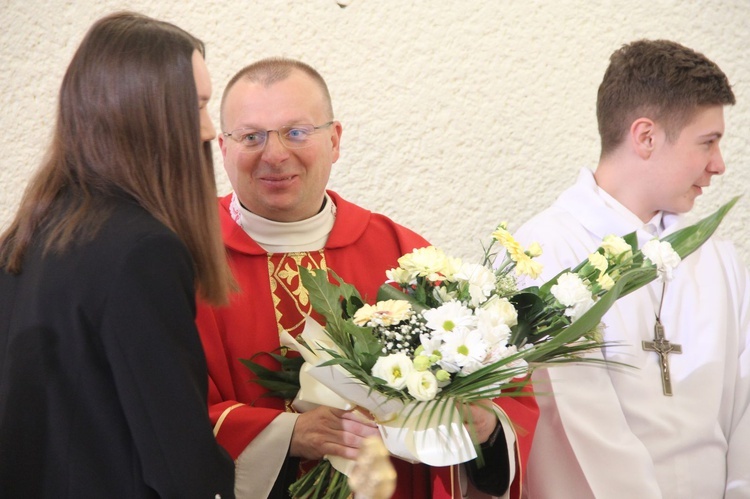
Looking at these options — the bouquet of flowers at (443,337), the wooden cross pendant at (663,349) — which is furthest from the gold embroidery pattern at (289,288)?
the wooden cross pendant at (663,349)

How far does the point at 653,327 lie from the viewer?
10.6 feet

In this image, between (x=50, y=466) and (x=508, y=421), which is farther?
(x=508, y=421)

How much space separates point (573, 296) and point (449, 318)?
1.04 feet

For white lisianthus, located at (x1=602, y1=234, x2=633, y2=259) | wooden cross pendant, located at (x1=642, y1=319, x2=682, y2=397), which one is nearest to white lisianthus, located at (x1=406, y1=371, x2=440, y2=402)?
white lisianthus, located at (x1=602, y1=234, x2=633, y2=259)

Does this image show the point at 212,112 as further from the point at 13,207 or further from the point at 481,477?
the point at 481,477

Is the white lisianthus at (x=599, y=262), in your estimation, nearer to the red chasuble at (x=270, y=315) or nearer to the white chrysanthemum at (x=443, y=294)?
the white chrysanthemum at (x=443, y=294)

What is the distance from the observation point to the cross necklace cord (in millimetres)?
3127

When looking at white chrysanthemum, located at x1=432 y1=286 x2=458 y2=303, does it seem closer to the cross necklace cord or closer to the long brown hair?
the long brown hair

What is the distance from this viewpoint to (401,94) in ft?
12.6

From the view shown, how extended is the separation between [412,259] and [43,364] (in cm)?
96

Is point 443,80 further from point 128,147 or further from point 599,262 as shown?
point 128,147

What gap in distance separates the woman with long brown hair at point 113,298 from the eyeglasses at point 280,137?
0.91 meters

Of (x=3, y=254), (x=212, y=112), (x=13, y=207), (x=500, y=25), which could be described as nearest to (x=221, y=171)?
(x=212, y=112)

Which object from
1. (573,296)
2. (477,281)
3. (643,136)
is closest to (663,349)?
(643,136)
